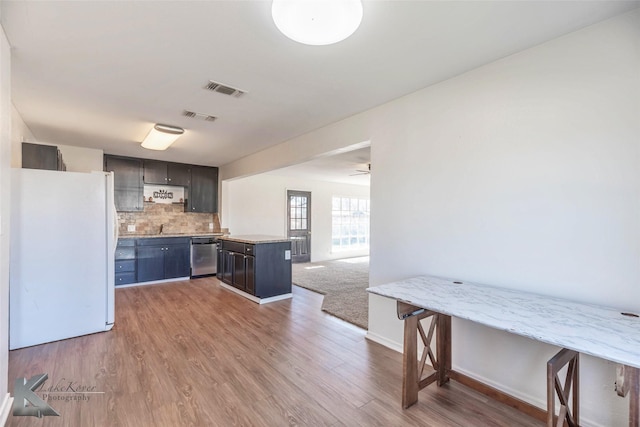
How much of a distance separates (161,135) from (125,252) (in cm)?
251

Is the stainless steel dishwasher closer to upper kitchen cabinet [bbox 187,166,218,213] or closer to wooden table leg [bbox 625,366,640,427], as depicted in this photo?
upper kitchen cabinet [bbox 187,166,218,213]

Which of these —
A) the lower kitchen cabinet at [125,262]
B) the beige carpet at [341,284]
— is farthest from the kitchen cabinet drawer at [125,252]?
the beige carpet at [341,284]

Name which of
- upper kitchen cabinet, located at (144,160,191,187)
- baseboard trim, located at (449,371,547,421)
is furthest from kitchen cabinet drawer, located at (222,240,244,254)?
baseboard trim, located at (449,371,547,421)

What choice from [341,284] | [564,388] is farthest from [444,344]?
[341,284]

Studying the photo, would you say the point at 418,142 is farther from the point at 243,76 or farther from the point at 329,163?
the point at 329,163

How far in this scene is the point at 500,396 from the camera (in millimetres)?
1973

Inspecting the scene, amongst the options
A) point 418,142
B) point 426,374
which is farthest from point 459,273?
point 418,142

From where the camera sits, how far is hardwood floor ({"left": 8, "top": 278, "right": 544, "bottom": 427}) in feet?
6.01

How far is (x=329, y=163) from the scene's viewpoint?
5801 mm

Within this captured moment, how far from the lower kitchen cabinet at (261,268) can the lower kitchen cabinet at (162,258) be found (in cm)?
137

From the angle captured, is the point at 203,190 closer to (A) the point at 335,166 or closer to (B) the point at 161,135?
(B) the point at 161,135

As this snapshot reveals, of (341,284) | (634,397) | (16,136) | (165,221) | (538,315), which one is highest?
(16,136)

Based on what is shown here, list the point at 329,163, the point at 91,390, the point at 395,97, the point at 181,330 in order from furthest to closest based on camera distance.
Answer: the point at 329,163 → the point at 181,330 → the point at 395,97 → the point at 91,390

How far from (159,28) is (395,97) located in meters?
1.94
